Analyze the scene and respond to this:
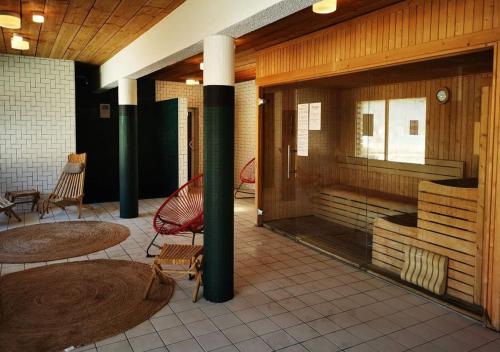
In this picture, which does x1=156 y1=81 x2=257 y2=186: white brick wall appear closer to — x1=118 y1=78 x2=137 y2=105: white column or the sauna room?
x1=118 y1=78 x2=137 y2=105: white column

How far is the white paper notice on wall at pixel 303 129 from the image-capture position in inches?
254

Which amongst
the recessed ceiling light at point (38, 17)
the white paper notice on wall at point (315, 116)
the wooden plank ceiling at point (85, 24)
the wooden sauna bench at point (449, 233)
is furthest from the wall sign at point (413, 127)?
the recessed ceiling light at point (38, 17)

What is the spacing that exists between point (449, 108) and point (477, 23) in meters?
1.28

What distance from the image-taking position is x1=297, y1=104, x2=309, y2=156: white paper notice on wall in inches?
254

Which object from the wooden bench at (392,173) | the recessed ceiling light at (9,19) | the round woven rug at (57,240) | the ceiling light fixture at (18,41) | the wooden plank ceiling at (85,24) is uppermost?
the wooden plank ceiling at (85,24)

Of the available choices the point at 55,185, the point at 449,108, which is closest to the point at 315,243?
the point at 449,108

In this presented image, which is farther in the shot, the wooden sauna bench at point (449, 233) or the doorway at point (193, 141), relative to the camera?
the doorway at point (193, 141)

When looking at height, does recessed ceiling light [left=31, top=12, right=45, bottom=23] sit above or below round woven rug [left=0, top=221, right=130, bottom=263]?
above

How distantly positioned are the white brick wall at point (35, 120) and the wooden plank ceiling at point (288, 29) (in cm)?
230

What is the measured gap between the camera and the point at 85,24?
546 cm

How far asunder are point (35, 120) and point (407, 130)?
280 inches

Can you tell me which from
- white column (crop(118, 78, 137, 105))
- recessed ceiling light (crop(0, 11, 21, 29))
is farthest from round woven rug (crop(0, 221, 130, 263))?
recessed ceiling light (crop(0, 11, 21, 29))

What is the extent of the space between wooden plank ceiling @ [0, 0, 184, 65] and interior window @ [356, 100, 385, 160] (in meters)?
2.90

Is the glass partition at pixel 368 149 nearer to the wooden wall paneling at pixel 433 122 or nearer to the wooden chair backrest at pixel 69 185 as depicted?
the wooden wall paneling at pixel 433 122
